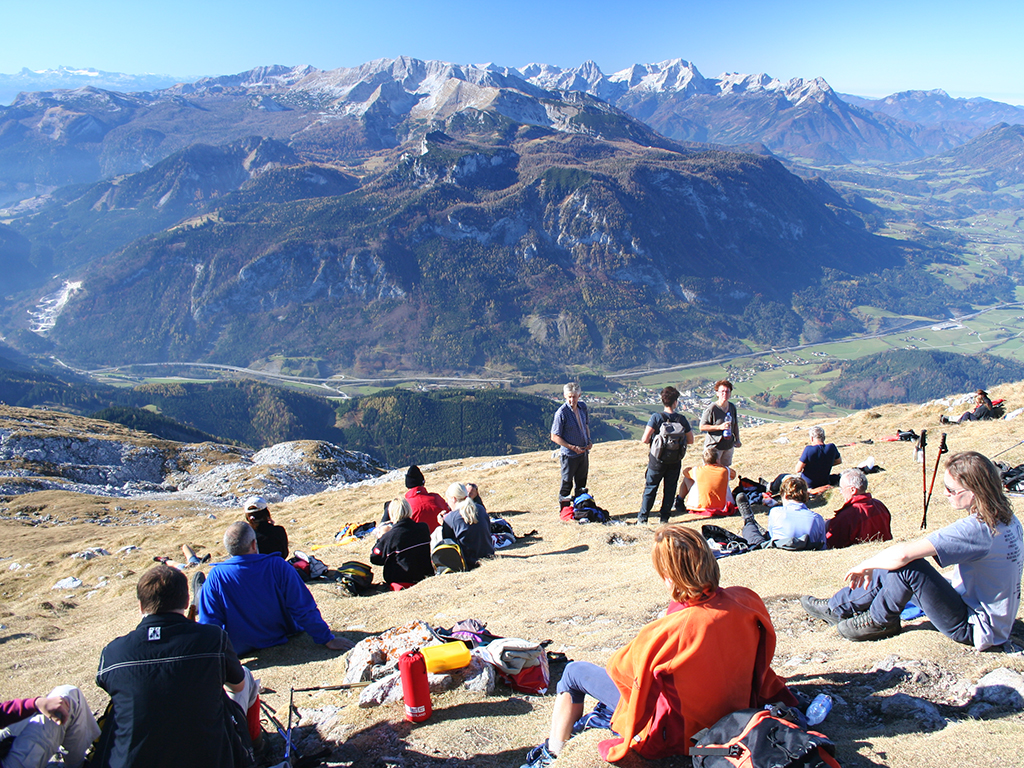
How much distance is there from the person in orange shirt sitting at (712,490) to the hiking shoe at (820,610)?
239 inches

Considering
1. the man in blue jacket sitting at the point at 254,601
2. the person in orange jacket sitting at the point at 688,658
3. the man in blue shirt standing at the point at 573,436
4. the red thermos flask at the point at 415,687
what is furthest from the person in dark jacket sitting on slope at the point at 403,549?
the person in orange jacket sitting at the point at 688,658

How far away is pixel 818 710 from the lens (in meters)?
4.82

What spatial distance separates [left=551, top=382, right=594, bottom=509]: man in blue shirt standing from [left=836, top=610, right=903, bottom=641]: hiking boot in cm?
808

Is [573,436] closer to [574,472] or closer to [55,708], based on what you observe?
[574,472]

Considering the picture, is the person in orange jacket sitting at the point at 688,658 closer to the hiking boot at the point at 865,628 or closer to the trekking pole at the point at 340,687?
the hiking boot at the point at 865,628

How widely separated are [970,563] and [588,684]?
13.9 feet

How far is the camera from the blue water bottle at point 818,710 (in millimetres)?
4770

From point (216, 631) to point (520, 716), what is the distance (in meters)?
3.34

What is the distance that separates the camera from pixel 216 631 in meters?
5.24

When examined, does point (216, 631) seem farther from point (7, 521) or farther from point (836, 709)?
point (7, 521)

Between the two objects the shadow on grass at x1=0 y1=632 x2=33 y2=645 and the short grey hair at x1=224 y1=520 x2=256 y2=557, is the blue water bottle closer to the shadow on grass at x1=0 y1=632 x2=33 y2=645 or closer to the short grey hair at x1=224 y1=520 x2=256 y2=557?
the short grey hair at x1=224 y1=520 x2=256 y2=557

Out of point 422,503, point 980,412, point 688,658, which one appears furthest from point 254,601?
point 980,412

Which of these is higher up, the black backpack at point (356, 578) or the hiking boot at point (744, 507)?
the hiking boot at point (744, 507)

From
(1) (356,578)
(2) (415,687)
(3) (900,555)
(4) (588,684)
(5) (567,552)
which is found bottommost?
(5) (567,552)
